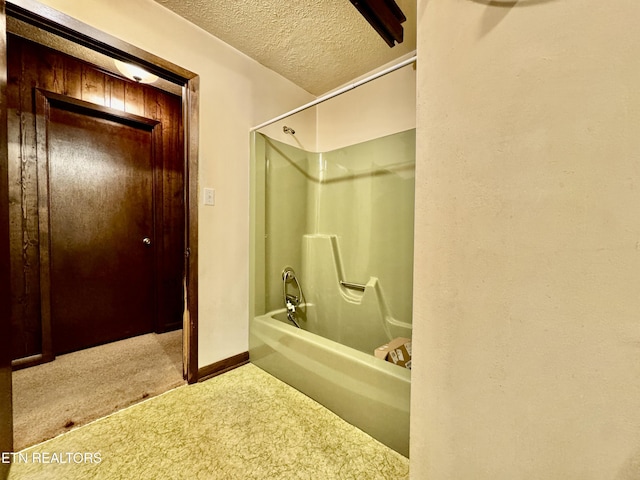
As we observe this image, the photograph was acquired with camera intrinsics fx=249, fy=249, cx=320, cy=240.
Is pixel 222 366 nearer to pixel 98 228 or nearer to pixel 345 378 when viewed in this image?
pixel 345 378

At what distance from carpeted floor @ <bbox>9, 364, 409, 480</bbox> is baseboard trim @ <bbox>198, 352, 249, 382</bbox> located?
0.64ft

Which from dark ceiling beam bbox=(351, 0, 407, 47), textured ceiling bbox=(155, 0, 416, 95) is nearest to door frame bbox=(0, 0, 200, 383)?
textured ceiling bbox=(155, 0, 416, 95)

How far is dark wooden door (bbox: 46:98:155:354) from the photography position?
1.90 meters

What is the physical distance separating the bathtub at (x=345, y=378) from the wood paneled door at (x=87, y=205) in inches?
56.8

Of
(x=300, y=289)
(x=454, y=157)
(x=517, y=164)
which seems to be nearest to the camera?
(x=517, y=164)

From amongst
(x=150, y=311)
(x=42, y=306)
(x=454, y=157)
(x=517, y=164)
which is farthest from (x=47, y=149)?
(x=517, y=164)

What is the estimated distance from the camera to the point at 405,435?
1.05m

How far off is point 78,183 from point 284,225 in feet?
5.46

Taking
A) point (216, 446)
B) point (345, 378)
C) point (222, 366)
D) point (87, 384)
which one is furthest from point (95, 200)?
point (345, 378)

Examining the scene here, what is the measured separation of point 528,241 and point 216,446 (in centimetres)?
141

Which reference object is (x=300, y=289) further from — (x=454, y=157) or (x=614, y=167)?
(x=614, y=167)

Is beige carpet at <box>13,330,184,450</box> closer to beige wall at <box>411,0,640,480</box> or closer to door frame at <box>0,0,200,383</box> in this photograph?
door frame at <box>0,0,200,383</box>

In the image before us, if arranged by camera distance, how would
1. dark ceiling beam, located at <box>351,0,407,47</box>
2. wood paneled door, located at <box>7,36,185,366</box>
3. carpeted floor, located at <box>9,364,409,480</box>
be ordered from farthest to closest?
wood paneled door, located at <box>7,36,185,366</box>, carpeted floor, located at <box>9,364,409,480</box>, dark ceiling beam, located at <box>351,0,407,47</box>

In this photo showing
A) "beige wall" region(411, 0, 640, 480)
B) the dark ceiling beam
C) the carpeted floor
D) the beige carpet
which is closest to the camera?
"beige wall" region(411, 0, 640, 480)
